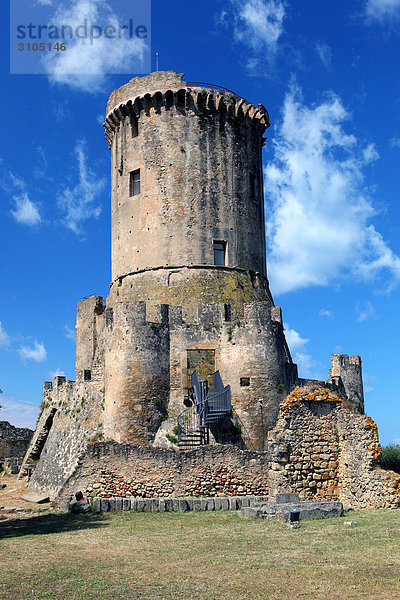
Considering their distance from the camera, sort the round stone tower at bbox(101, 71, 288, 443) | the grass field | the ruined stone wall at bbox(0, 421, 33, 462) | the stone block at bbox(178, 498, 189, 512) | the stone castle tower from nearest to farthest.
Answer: the grass field → the stone block at bbox(178, 498, 189, 512) → the stone castle tower → the round stone tower at bbox(101, 71, 288, 443) → the ruined stone wall at bbox(0, 421, 33, 462)

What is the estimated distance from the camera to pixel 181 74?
3012 centimetres

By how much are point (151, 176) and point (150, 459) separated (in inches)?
540

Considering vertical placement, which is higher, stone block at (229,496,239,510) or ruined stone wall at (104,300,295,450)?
ruined stone wall at (104,300,295,450)

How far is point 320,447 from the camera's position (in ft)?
55.6

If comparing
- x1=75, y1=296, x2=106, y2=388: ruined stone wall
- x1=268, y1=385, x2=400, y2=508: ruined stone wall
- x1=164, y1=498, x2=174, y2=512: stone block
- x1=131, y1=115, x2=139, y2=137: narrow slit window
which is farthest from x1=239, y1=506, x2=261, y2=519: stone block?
x1=131, y1=115, x2=139, y2=137: narrow slit window

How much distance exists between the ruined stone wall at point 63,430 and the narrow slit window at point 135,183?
930 centimetres

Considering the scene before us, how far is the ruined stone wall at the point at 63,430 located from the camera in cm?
2500

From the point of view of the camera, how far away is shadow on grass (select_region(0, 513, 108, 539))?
622 inches

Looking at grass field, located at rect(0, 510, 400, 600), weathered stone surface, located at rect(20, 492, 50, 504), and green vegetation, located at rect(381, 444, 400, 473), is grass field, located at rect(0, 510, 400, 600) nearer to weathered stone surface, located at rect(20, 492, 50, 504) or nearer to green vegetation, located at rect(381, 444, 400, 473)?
weathered stone surface, located at rect(20, 492, 50, 504)

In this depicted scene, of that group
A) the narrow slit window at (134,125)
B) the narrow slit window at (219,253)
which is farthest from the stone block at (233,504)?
the narrow slit window at (134,125)

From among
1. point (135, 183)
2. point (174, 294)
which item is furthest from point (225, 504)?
point (135, 183)

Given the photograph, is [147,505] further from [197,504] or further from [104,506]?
[197,504]

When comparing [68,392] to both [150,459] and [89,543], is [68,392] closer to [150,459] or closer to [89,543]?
[150,459]

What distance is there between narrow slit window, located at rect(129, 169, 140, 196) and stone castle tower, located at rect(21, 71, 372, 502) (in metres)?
0.07
